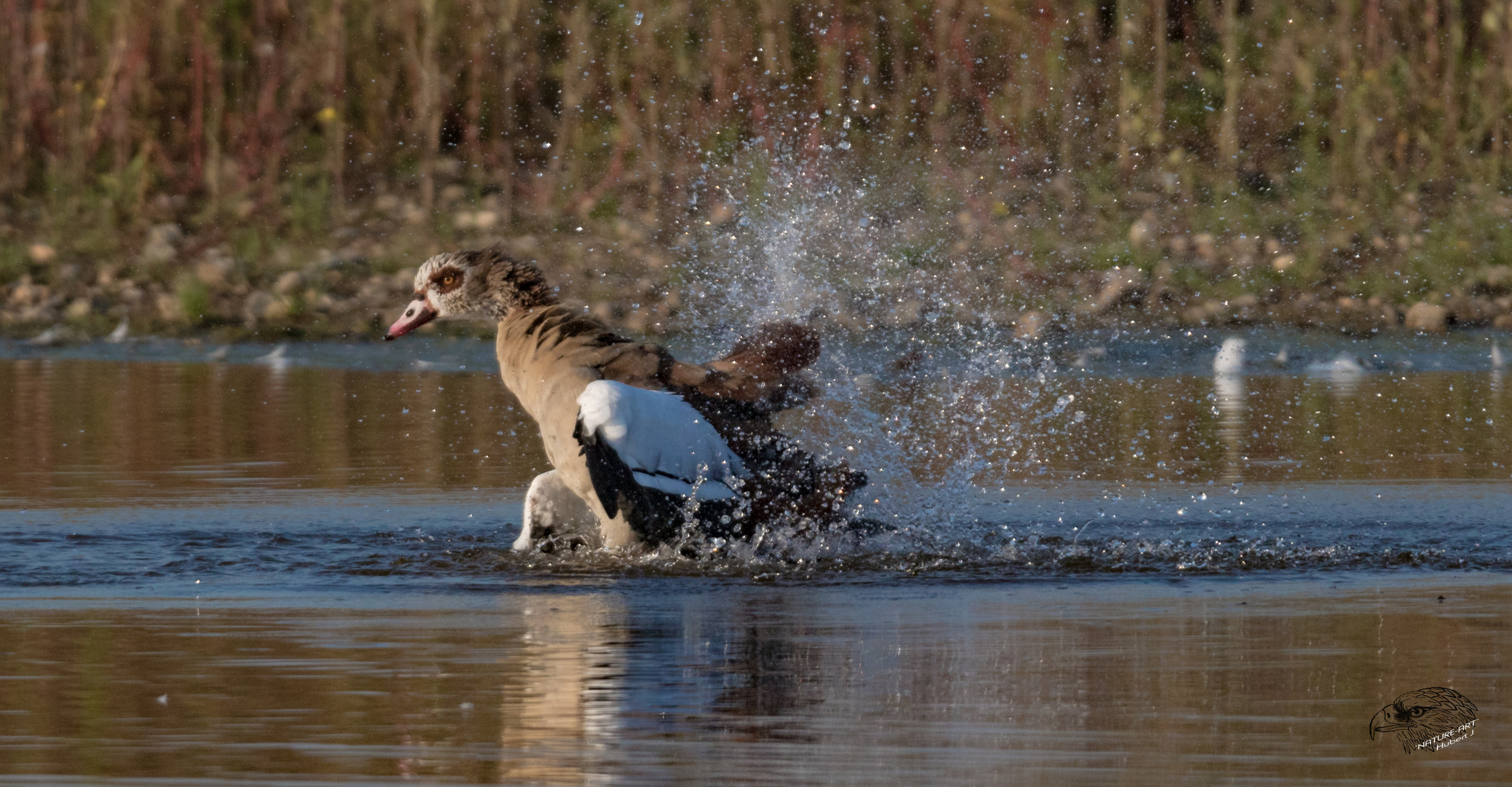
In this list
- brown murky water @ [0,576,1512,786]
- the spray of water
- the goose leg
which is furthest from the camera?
the spray of water

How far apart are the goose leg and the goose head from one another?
939 mm

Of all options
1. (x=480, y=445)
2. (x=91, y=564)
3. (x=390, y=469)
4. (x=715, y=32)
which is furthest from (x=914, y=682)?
(x=715, y=32)

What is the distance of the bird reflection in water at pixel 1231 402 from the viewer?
355 inches

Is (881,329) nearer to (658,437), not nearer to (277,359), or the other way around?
(277,359)

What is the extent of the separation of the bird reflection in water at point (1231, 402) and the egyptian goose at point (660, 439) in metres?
1.98

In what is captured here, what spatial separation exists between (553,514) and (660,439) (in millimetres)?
611

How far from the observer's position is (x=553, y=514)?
7246mm

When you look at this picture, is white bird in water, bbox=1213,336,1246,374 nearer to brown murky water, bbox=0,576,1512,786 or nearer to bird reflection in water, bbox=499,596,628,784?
brown murky water, bbox=0,576,1512,786

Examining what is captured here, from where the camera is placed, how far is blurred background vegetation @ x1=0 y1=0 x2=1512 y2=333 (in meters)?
15.5

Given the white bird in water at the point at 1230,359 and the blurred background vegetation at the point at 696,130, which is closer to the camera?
the white bird in water at the point at 1230,359

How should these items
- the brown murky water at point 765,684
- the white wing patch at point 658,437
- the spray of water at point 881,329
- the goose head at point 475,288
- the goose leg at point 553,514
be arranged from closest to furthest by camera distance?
the brown murky water at point 765,684 → the white wing patch at point 658,437 → the goose leg at point 553,514 → the goose head at point 475,288 → the spray of water at point 881,329

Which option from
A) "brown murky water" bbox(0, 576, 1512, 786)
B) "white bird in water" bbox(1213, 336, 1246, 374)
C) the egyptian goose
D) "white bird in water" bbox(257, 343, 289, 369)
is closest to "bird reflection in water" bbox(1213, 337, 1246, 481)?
"white bird in water" bbox(1213, 336, 1246, 374)

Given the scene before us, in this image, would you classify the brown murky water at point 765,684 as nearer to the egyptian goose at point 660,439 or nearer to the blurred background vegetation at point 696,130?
the egyptian goose at point 660,439

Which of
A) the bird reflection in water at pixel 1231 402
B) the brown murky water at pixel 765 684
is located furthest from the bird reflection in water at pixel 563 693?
the bird reflection in water at pixel 1231 402
